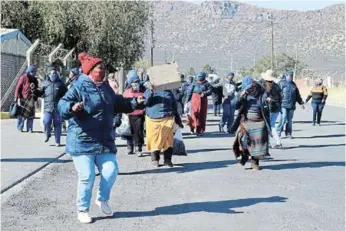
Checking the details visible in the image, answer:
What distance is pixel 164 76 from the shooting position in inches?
431

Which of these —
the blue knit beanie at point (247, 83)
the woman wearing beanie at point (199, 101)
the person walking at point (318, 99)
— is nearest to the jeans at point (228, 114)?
the woman wearing beanie at point (199, 101)

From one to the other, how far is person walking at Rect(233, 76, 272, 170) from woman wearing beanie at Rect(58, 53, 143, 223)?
4.41m

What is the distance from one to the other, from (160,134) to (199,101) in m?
7.20

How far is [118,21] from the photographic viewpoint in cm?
3678

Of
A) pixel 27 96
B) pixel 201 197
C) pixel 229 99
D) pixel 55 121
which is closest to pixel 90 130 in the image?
pixel 201 197

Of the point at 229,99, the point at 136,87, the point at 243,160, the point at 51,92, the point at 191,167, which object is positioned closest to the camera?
the point at 243,160

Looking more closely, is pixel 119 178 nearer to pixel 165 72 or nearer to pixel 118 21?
pixel 165 72

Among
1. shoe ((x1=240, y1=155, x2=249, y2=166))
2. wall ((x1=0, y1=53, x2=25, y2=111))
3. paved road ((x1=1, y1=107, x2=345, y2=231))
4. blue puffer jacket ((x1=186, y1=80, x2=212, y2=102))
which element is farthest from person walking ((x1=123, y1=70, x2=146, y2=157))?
wall ((x1=0, y1=53, x2=25, y2=111))

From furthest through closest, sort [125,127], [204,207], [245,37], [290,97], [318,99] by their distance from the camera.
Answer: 1. [245,37]
2. [318,99]
3. [290,97]
4. [125,127]
5. [204,207]

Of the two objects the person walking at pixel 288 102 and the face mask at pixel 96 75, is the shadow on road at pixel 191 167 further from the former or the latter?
the person walking at pixel 288 102

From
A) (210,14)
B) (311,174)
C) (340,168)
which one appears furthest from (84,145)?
(210,14)

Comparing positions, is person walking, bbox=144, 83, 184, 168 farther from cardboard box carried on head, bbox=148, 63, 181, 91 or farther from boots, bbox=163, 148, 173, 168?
cardboard box carried on head, bbox=148, 63, 181, 91

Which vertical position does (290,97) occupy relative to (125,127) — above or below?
above

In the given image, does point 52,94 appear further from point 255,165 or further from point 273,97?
point 255,165
